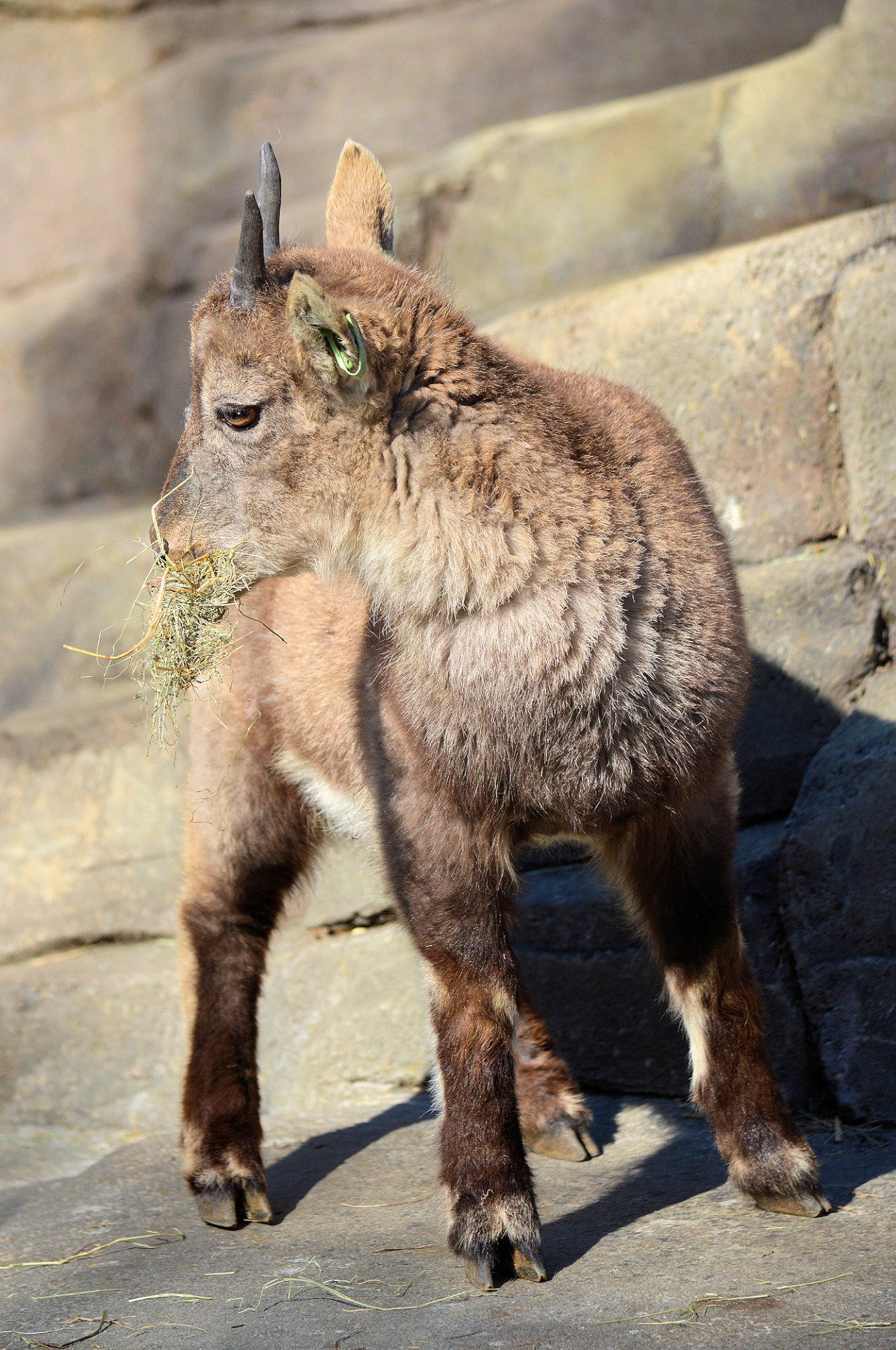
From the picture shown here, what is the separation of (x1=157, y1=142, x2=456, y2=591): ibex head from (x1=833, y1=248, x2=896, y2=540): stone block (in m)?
1.65

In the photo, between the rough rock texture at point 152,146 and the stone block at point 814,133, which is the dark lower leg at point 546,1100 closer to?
the stone block at point 814,133

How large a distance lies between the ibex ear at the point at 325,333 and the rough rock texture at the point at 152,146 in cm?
421

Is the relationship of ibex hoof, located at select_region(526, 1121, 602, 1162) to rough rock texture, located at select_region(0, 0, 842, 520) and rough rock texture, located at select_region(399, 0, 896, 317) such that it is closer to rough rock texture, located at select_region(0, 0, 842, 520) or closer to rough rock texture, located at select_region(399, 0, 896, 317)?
rough rock texture, located at select_region(399, 0, 896, 317)

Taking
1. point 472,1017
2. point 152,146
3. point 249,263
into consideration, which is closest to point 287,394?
point 249,263

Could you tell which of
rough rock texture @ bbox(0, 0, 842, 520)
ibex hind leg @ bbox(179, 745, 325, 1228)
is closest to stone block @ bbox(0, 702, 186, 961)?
ibex hind leg @ bbox(179, 745, 325, 1228)

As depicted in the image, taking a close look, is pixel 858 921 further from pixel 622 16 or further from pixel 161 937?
pixel 622 16

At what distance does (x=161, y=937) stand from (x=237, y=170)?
426cm

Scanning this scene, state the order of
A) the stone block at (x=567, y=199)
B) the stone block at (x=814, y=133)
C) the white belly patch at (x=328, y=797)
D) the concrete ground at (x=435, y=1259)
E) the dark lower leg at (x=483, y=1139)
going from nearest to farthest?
the concrete ground at (x=435, y=1259)
the dark lower leg at (x=483, y=1139)
the white belly patch at (x=328, y=797)
the stone block at (x=814, y=133)
the stone block at (x=567, y=199)

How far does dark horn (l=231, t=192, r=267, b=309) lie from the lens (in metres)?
2.59

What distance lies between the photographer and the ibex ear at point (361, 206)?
3.25 meters

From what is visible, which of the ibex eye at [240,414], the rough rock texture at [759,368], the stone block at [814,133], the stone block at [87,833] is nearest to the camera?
the ibex eye at [240,414]

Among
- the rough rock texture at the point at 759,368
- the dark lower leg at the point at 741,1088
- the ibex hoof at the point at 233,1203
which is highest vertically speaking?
the rough rock texture at the point at 759,368

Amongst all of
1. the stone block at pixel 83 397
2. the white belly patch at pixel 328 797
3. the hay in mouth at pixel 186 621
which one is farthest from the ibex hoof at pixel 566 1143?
the stone block at pixel 83 397

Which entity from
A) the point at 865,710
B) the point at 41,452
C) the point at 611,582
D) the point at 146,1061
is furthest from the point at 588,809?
the point at 41,452
